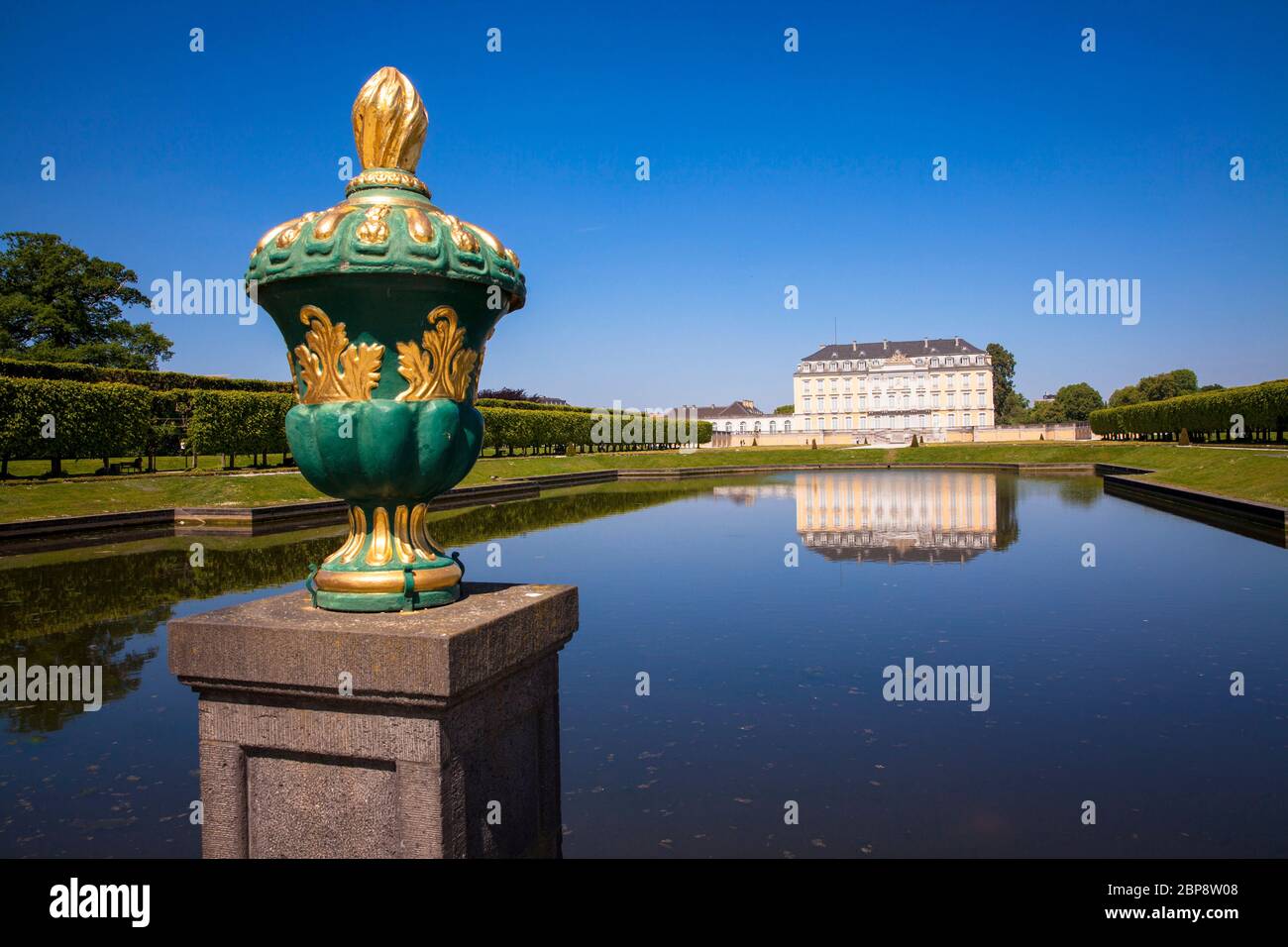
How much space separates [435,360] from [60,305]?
54.8 m

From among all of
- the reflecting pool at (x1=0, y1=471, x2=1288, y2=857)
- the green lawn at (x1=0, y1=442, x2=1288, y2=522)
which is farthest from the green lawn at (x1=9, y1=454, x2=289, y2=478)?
the reflecting pool at (x1=0, y1=471, x2=1288, y2=857)

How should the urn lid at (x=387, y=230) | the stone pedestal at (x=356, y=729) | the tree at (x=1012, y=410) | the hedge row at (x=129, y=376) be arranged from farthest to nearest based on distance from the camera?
the tree at (x=1012, y=410)
the hedge row at (x=129, y=376)
the urn lid at (x=387, y=230)
the stone pedestal at (x=356, y=729)

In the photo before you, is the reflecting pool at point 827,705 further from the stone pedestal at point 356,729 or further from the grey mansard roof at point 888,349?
the grey mansard roof at point 888,349

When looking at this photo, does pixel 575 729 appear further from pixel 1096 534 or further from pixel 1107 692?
pixel 1096 534

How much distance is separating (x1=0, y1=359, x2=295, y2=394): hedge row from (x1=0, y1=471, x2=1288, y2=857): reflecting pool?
19042 millimetres

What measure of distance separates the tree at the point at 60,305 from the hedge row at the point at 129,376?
10.2m

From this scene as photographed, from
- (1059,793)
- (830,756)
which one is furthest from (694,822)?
(1059,793)

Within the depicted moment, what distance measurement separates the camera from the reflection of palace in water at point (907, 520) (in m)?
14.0

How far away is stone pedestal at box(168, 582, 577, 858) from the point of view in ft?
9.03

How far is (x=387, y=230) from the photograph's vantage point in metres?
2.93

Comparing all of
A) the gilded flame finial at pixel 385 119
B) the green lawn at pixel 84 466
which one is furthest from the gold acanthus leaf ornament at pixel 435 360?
the green lawn at pixel 84 466

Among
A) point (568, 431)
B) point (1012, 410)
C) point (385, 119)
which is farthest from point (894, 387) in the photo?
point (385, 119)
